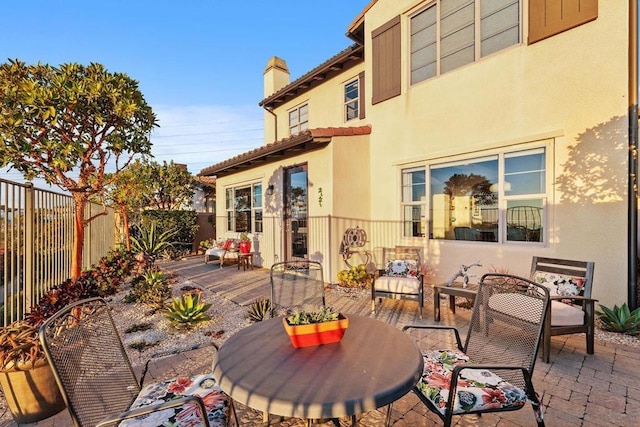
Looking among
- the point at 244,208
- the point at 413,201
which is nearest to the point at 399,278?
the point at 413,201

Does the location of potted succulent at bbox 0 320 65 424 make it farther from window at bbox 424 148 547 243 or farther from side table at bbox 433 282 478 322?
window at bbox 424 148 547 243

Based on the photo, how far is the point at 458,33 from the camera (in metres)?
6.32

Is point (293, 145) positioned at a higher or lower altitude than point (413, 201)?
higher

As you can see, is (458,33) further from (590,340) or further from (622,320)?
(590,340)

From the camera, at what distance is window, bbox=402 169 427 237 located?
6.95 meters

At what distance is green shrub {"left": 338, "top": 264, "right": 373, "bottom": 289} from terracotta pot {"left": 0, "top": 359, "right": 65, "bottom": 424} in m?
5.33

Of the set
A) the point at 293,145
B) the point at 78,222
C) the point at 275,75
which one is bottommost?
the point at 78,222

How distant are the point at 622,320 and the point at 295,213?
6738 mm

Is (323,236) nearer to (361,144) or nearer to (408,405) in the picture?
(361,144)

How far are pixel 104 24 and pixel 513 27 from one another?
10512 mm

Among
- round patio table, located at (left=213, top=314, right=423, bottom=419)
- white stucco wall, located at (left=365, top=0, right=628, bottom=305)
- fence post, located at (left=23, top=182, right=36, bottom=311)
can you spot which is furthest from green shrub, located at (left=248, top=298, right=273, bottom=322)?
white stucco wall, located at (left=365, top=0, right=628, bottom=305)

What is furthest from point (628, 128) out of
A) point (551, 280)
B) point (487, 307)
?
point (487, 307)

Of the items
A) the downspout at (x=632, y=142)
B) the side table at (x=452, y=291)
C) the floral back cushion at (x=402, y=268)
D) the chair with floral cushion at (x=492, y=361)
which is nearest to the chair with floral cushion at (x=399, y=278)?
the floral back cushion at (x=402, y=268)

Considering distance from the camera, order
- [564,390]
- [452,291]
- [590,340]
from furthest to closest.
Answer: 1. [452,291]
2. [590,340]
3. [564,390]
